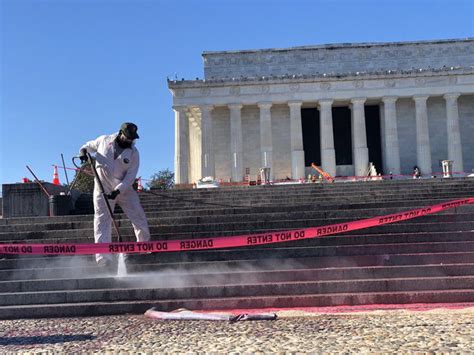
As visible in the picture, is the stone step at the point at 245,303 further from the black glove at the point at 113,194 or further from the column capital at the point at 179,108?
the column capital at the point at 179,108

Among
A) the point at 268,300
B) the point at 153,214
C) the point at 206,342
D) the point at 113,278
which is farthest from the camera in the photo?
the point at 153,214

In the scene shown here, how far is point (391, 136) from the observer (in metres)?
40.2

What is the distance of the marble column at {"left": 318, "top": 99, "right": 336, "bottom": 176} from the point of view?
39.5 meters

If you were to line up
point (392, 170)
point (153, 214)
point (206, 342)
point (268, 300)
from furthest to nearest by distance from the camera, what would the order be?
point (392, 170) < point (153, 214) < point (268, 300) < point (206, 342)

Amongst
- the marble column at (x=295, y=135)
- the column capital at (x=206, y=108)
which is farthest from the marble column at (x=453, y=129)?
the column capital at (x=206, y=108)

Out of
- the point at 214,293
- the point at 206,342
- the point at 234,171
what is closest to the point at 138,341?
the point at 206,342

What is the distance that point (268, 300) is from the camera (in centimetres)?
765

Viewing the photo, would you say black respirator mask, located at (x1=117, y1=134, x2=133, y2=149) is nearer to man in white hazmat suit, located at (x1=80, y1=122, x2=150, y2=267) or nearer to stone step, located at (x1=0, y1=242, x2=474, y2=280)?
man in white hazmat suit, located at (x1=80, y1=122, x2=150, y2=267)

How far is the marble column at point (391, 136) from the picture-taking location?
3978cm

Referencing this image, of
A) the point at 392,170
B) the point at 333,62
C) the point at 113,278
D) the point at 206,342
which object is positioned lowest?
the point at 206,342

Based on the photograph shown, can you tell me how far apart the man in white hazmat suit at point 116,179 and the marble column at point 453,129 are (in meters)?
35.5

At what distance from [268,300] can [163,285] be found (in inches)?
74.8

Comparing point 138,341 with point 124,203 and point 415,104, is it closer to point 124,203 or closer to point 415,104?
point 124,203

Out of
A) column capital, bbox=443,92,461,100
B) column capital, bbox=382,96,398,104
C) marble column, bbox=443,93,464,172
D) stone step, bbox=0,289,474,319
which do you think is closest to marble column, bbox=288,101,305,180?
column capital, bbox=382,96,398,104
